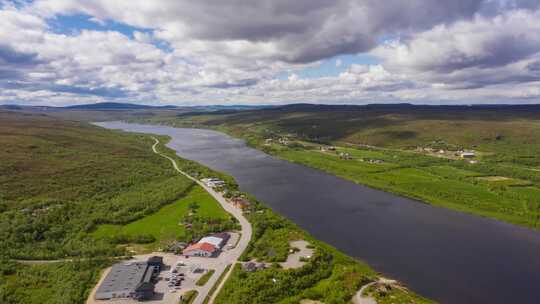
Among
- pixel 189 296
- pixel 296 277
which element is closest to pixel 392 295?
pixel 296 277

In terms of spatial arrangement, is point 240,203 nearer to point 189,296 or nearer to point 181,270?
point 181,270

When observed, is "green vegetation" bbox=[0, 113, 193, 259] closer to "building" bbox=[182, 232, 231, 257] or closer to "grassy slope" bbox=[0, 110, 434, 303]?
"grassy slope" bbox=[0, 110, 434, 303]

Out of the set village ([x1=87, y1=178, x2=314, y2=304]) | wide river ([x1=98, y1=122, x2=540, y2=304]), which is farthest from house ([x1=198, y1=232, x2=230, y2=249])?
wide river ([x1=98, y1=122, x2=540, y2=304])

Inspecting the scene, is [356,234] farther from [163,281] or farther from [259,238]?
[163,281]

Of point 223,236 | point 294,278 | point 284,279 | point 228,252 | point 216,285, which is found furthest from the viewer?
point 223,236

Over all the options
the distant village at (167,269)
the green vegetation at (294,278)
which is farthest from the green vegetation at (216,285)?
the distant village at (167,269)
